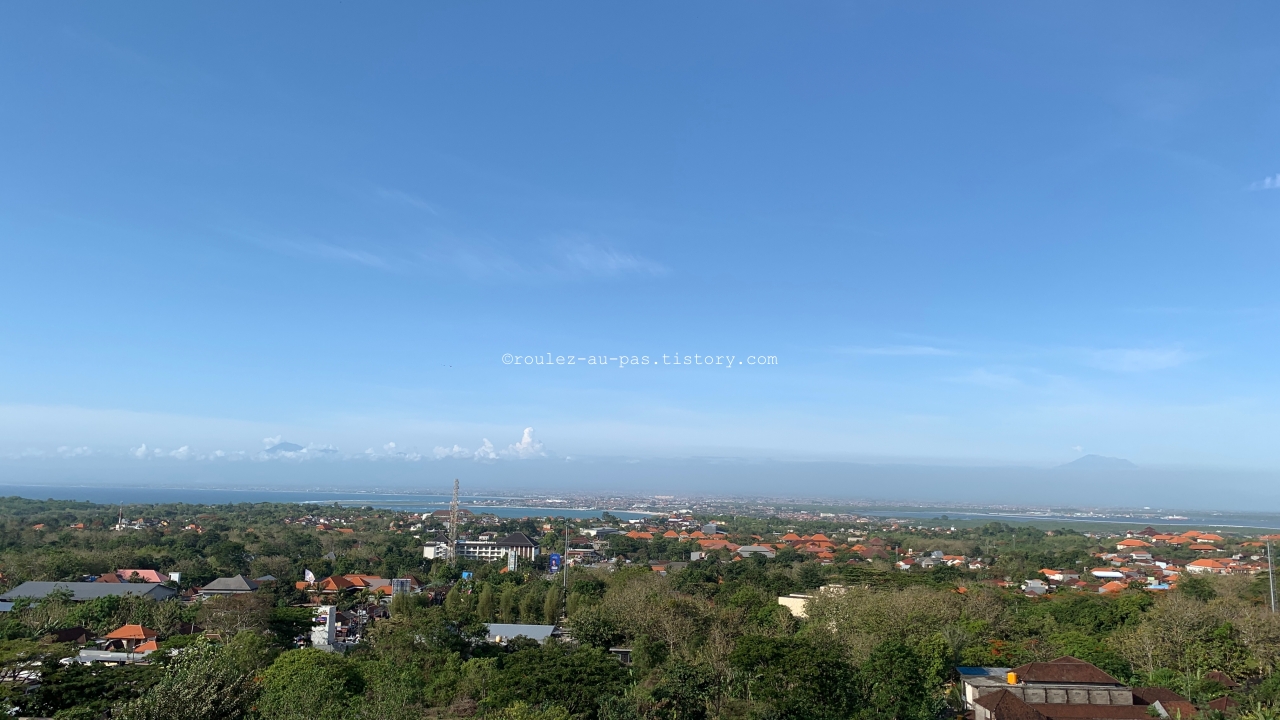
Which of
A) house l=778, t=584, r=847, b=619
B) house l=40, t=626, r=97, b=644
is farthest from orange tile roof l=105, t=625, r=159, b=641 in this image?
house l=778, t=584, r=847, b=619

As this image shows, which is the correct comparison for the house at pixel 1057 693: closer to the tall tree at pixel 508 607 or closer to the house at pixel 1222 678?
the house at pixel 1222 678

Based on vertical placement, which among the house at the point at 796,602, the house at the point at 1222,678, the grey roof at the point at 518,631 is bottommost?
the grey roof at the point at 518,631

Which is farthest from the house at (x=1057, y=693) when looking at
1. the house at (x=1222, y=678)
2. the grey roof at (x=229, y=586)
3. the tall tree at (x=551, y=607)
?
the grey roof at (x=229, y=586)

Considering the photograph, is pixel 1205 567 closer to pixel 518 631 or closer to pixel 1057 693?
pixel 1057 693

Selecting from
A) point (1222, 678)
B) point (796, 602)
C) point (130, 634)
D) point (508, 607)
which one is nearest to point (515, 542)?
point (508, 607)

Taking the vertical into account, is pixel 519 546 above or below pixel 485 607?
below

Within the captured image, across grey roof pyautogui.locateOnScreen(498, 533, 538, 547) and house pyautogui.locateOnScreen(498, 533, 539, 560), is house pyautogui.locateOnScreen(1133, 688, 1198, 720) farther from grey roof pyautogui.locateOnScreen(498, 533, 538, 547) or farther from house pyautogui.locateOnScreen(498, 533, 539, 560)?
grey roof pyautogui.locateOnScreen(498, 533, 538, 547)

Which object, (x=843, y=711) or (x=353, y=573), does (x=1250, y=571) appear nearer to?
(x=843, y=711)
